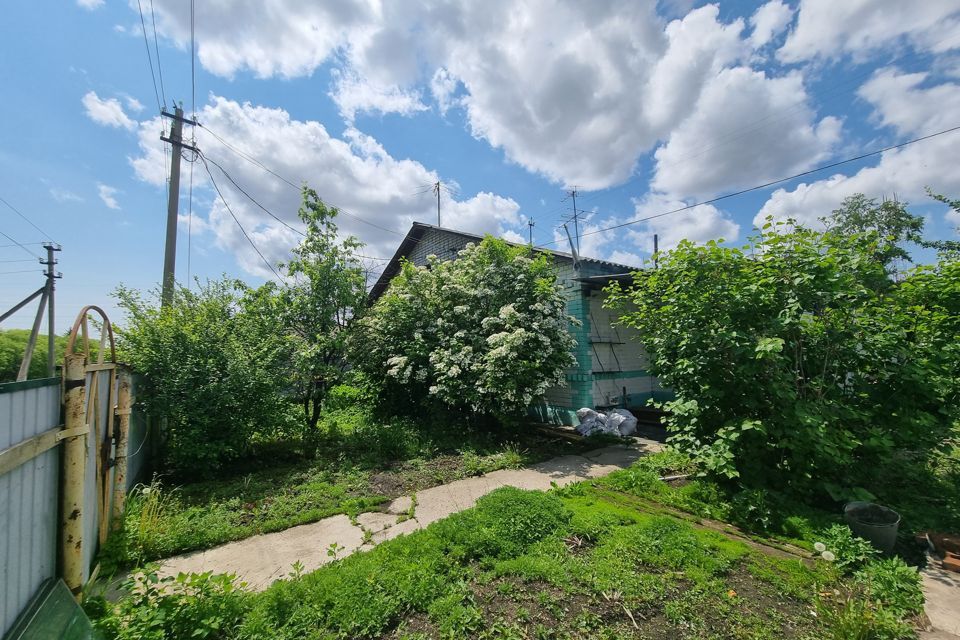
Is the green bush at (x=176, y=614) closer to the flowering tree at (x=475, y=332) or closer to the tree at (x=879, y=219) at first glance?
the flowering tree at (x=475, y=332)

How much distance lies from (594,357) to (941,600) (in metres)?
6.60

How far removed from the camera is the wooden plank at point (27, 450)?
1.83 meters

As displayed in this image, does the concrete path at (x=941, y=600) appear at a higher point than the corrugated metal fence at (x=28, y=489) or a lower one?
lower

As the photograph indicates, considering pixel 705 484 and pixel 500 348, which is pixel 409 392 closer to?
pixel 500 348

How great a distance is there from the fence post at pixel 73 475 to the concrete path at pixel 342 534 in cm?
97

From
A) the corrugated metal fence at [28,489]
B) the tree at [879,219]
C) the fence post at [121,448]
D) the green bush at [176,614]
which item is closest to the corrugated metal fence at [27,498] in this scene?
the corrugated metal fence at [28,489]

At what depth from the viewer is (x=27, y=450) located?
80.5 inches

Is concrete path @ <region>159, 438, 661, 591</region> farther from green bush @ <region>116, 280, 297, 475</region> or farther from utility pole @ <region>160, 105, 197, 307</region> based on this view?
utility pole @ <region>160, 105, 197, 307</region>

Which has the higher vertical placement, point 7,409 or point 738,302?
point 738,302

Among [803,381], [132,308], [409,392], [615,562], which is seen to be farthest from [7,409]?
[409,392]

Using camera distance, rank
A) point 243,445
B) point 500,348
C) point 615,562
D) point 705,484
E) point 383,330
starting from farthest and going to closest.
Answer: point 383,330
point 500,348
point 243,445
point 705,484
point 615,562

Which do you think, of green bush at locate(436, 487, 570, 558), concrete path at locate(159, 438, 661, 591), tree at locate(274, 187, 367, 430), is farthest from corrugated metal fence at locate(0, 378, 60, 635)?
tree at locate(274, 187, 367, 430)

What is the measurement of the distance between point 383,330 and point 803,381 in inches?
279

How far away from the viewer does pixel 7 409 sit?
6.24ft
